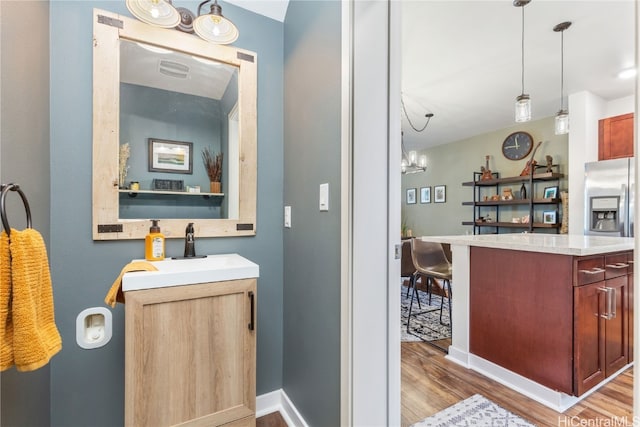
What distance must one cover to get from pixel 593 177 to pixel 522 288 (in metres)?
2.46

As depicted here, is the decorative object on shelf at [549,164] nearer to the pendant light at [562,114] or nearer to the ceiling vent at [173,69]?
the pendant light at [562,114]

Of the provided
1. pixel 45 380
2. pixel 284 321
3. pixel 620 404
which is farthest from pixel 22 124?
pixel 620 404

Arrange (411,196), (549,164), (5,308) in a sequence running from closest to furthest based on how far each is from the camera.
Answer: (5,308) < (549,164) < (411,196)

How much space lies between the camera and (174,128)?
1.59 meters

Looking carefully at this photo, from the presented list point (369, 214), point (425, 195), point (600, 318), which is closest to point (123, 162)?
point (369, 214)

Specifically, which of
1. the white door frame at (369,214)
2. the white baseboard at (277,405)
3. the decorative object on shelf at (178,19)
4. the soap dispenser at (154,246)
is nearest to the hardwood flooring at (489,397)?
the white baseboard at (277,405)

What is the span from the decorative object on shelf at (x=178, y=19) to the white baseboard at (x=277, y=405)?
1870mm

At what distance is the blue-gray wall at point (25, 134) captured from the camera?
0.92m

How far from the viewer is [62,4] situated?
51.4 inches

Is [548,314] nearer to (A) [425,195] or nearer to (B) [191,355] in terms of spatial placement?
(B) [191,355]

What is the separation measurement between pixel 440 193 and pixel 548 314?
437 centimetres

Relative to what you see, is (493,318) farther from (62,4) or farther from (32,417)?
(62,4)

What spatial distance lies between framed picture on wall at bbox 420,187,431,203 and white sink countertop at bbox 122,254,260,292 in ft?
18.2

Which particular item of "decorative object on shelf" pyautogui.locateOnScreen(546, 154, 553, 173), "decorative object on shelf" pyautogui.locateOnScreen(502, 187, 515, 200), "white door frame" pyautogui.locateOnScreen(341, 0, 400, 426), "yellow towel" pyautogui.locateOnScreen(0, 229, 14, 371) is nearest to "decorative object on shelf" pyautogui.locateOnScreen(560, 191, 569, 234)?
"decorative object on shelf" pyautogui.locateOnScreen(546, 154, 553, 173)
